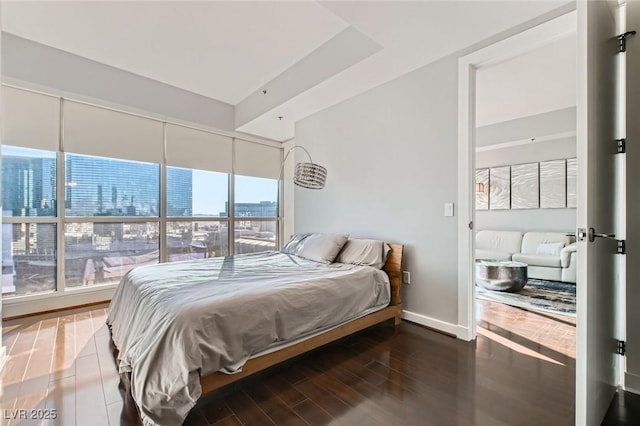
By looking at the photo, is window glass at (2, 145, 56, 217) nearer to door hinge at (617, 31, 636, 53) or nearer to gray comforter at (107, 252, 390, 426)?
gray comforter at (107, 252, 390, 426)

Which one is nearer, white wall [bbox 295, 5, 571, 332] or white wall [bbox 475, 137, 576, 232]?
white wall [bbox 295, 5, 571, 332]

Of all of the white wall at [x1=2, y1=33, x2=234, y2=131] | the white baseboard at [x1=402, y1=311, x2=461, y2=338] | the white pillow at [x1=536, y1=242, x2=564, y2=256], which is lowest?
the white baseboard at [x1=402, y1=311, x2=461, y2=338]

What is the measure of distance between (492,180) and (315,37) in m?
4.90

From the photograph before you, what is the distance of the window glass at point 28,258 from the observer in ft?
10.2

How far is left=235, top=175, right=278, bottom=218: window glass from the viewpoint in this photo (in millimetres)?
5059

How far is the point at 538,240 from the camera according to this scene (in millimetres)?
5012

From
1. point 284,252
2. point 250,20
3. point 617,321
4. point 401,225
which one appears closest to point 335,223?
point 284,252

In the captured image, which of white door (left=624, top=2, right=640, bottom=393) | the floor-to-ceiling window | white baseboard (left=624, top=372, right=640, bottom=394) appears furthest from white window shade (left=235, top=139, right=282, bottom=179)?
white baseboard (left=624, top=372, right=640, bottom=394)

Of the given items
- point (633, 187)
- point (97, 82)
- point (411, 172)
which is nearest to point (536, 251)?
point (411, 172)

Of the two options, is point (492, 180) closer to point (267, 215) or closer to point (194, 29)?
point (267, 215)

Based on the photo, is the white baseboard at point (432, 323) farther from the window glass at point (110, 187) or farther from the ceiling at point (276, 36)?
the window glass at point (110, 187)

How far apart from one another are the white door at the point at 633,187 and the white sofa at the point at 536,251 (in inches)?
113

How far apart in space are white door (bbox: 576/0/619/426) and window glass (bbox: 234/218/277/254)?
4.56 m

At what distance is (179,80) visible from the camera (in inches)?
153
